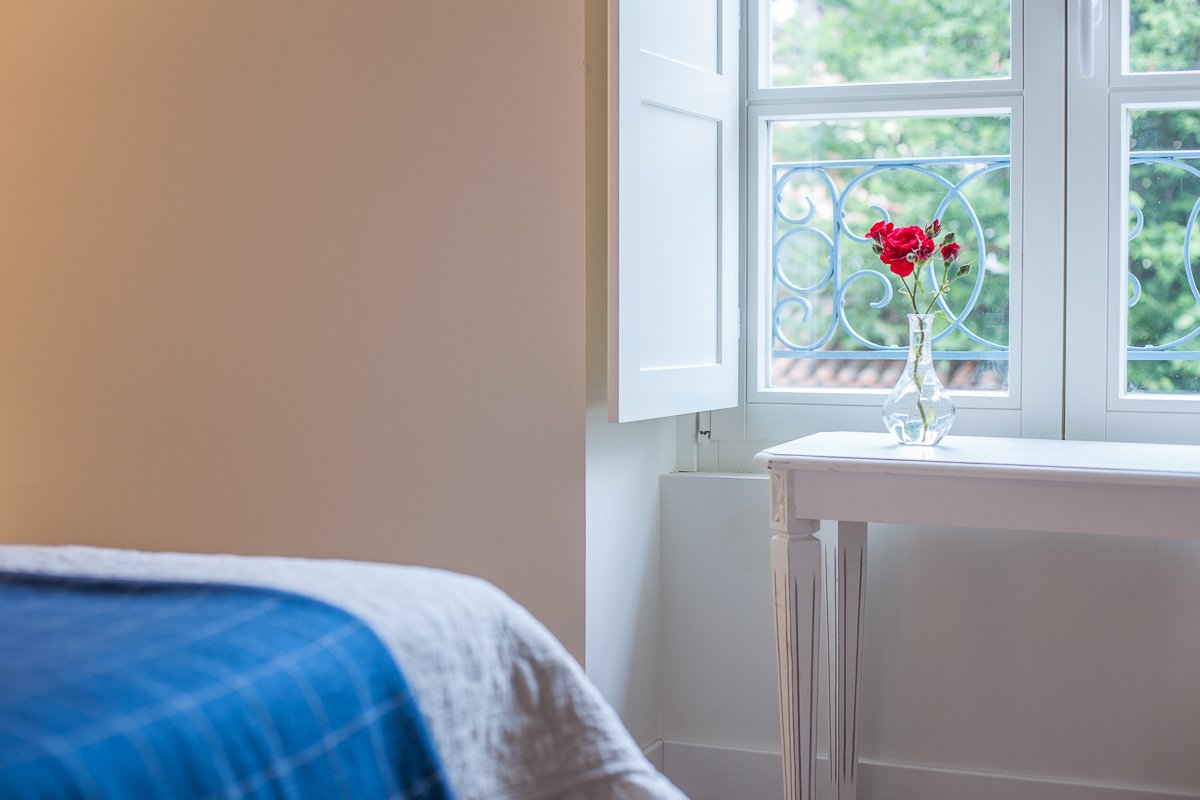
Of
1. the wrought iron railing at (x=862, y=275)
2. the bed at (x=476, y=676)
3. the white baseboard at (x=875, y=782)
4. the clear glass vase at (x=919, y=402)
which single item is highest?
the wrought iron railing at (x=862, y=275)

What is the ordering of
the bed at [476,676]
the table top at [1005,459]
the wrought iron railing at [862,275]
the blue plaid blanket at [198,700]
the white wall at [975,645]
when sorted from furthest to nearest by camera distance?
1. the wrought iron railing at [862,275]
2. the white wall at [975,645]
3. the table top at [1005,459]
4. the bed at [476,676]
5. the blue plaid blanket at [198,700]

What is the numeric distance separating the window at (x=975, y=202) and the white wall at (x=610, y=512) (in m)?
0.13

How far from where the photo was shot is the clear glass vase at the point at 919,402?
2.27 meters

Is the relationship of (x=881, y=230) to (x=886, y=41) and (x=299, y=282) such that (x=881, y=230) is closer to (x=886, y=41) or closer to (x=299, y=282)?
(x=886, y=41)

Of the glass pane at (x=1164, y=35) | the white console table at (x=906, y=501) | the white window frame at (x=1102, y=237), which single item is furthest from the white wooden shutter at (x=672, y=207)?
the glass pane at (x=1164, y=35)

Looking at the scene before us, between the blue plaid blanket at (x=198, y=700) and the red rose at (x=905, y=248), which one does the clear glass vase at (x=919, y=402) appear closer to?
the red rose at (x=905, y=248)

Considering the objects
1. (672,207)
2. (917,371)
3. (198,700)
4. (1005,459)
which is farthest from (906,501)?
(198,700)

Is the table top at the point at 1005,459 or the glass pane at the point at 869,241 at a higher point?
the glass pane at the point at 869,241

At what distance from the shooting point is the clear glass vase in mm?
2270

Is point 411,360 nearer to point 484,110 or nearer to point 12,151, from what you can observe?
point 484,110

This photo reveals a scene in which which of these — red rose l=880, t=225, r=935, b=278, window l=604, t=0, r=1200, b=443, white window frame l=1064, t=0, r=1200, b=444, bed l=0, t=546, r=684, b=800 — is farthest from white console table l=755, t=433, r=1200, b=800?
bed l=0, t=546, r=684, b=800

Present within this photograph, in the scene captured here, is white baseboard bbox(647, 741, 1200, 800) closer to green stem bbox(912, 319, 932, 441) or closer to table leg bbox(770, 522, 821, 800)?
table leg bbox(770, 522, 821, 800)

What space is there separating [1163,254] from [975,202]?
1.27 ft

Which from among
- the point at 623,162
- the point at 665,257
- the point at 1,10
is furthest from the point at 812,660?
the point at 1,10
